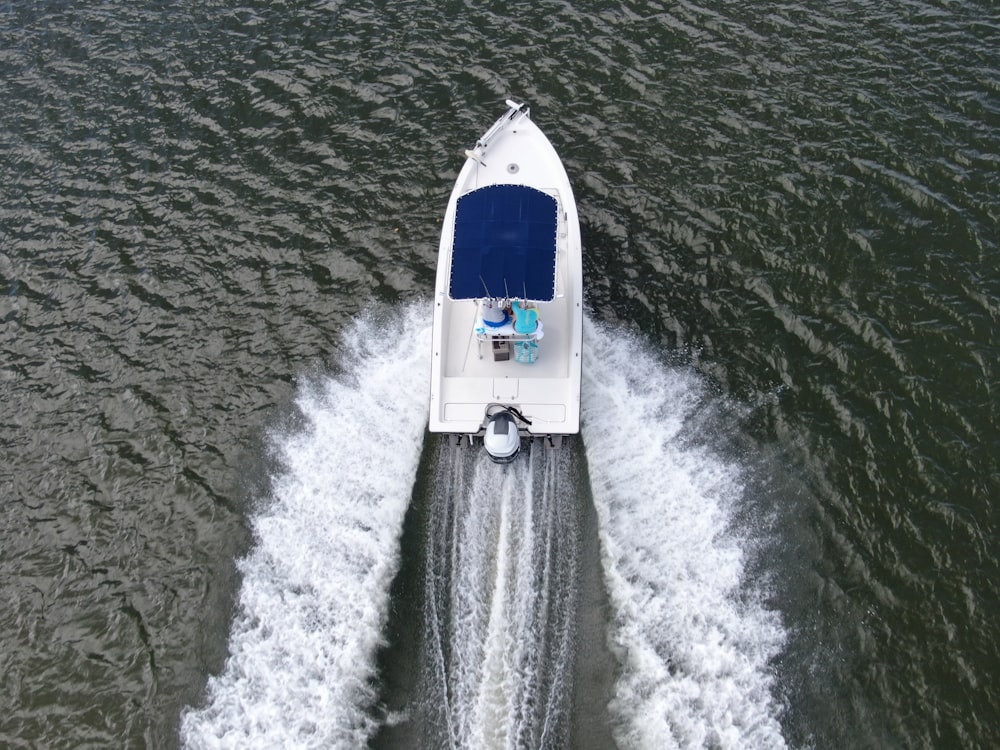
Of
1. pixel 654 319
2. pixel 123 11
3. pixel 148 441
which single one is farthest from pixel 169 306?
pixel 123 11

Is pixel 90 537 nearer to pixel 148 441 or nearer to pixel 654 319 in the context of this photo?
pixel 148 441

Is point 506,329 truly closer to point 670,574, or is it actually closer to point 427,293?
point 427,293

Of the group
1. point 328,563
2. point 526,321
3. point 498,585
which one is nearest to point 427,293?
point 526,321

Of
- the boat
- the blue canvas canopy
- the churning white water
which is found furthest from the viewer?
the blue canvas canopy

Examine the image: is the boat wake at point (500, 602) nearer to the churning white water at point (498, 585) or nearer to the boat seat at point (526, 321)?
the churning white water at point (498, 585)

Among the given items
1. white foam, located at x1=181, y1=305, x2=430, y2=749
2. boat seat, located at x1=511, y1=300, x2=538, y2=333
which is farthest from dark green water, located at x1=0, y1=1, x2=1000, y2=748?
boat seat, located at x1=511, y1=300, x2=538, y2=333

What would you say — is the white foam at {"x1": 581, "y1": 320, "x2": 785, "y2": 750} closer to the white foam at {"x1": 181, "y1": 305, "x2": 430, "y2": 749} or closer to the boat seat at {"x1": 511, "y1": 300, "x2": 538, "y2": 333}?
the boat seat at {"x1": 511, "y1": 300, "x2": 538, "y2": 333}
